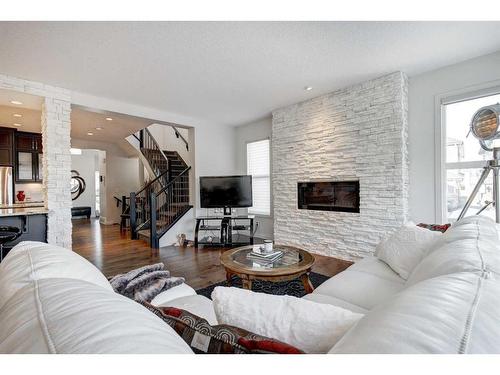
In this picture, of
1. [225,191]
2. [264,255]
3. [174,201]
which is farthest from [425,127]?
[174,201]

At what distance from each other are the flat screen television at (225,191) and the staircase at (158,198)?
54 cm

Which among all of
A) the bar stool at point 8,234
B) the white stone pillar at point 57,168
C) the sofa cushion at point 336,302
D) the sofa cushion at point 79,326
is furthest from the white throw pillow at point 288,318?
the white stone pillar at point 57,168

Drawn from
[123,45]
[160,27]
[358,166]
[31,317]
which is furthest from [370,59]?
[31,317]

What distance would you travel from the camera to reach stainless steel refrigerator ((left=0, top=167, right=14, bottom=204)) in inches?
197

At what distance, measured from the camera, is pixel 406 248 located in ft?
5.64

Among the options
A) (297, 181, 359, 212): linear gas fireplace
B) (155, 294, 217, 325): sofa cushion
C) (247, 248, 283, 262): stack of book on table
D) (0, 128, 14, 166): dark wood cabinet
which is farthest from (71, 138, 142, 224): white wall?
(155, 294, 217, 325): sofa cushion

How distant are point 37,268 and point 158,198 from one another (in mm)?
5331

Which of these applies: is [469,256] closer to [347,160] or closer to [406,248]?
[406,248]

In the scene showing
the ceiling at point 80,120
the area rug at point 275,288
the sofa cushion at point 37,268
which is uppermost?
the ceiling at point 80,120

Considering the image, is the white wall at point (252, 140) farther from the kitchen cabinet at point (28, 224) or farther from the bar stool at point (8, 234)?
the bar stool at point (8, 234)

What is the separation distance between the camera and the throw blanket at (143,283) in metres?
1.35

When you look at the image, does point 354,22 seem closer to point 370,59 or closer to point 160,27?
point 370,59

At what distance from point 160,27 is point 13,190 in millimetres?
5639

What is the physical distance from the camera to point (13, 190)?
17.1 feet
